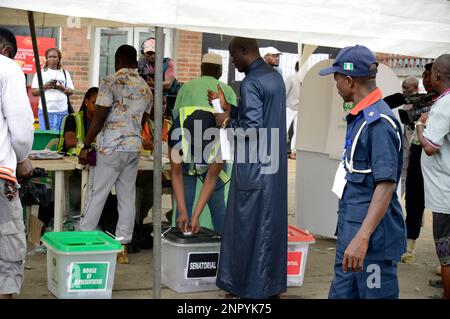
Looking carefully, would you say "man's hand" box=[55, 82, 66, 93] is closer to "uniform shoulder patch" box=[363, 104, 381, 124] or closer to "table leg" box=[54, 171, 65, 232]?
"table leg" box=[54, 171, 65, 232]

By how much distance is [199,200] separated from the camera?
654cm

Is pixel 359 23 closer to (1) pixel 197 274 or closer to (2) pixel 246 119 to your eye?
(2) pixel 246 119

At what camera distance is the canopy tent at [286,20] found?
529 cm

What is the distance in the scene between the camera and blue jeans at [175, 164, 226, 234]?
6820 millimetres

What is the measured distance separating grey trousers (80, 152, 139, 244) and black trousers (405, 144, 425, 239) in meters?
2.57

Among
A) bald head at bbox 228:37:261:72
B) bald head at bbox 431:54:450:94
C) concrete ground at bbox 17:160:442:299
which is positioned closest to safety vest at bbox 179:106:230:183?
bald head at bbox 228:37:261:72

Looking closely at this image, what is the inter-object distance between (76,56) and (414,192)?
8512 mm

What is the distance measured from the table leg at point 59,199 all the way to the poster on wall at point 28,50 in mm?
7504

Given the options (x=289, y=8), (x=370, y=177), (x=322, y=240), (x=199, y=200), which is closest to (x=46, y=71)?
(x=322, y=240)

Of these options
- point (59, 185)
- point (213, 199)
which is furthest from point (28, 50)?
point (213, 199)

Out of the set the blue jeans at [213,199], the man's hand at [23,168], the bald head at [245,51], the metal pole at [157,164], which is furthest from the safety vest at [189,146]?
the man's hand at [23,168]

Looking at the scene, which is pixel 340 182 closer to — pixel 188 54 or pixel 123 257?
pixel 123 257

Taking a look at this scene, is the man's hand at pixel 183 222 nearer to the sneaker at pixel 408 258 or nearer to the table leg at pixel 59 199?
the table leg at pixel 59 199

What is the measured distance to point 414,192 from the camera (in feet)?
25.6
